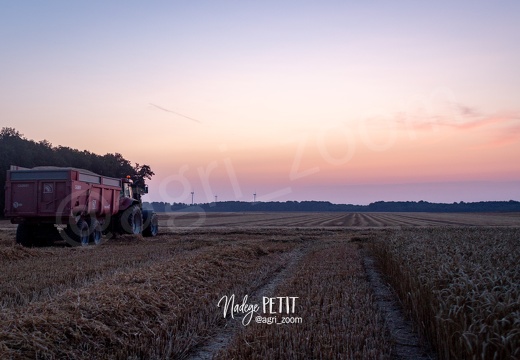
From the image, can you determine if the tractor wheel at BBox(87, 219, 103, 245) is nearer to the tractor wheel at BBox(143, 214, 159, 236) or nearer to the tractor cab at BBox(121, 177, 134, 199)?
the tractor cab at BBox(121, 177, 134, 199)

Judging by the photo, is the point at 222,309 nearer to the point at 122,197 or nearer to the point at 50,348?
the point at 50,348

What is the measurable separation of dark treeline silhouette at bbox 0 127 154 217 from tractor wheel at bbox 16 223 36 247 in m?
28.8

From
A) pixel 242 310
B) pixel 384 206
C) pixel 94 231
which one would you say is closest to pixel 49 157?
pixel 94 231

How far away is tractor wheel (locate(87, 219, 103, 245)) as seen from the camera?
69.7 feet


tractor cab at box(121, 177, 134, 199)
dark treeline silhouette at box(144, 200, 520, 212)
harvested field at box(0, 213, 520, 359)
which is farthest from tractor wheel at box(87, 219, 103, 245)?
dark treeline silhouette at box(144, 200, 520, 212)

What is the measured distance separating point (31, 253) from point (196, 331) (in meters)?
11.2

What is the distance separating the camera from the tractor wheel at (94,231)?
2125cm

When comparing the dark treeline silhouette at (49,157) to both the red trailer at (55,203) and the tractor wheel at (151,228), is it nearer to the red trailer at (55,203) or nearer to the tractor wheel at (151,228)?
the tractor wheel at (151,228)

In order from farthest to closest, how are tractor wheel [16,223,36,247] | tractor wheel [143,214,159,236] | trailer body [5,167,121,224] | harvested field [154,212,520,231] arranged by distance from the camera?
harvested field [154,212,520,231] → tractor wheel [143,214,159,236] → tractor wheel [16,223,36,247] → trailer body [5,167,121,224]

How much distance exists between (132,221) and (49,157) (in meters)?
33.5

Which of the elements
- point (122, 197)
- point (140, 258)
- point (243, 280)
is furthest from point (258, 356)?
point (122, 197)

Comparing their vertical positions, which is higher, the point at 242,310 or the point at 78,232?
the point at 78,232

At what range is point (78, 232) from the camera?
66.3 feet

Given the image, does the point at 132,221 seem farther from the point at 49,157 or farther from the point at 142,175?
the point at 49,157
